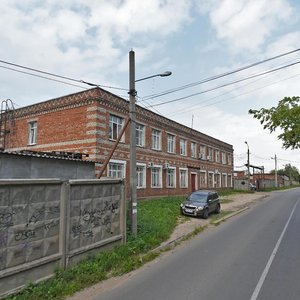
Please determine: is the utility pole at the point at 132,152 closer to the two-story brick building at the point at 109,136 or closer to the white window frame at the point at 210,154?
the two-story brick building at the point at 109,136

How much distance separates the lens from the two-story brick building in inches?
862

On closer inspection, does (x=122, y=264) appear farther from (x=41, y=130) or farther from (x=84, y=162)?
(x=41, y=130)

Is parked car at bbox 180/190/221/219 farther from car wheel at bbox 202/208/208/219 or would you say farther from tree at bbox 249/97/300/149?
tree at bbox 249/97/300/149

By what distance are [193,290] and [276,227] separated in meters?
9.59

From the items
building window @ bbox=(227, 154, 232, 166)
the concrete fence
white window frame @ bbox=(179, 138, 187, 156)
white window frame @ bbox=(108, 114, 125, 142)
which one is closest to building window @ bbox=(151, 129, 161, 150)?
white window frame @ bbox=(179, 138, 187, 156)

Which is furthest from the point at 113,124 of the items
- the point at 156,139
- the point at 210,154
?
the point at 210,154

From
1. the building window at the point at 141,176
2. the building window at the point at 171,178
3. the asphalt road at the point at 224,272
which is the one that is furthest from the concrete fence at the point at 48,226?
the building window at the point at 171,178

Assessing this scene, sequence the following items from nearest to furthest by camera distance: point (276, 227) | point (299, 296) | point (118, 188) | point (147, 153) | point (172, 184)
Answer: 1. point (299, 296)
2. point (118, 188)
3. point (276, 227)
4. point (147, 153)
5. point (172, 184)

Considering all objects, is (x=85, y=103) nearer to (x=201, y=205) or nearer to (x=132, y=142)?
(x=201, y=205)

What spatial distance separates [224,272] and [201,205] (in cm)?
1154

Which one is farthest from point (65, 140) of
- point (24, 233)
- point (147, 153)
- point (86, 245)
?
point (24, 233)

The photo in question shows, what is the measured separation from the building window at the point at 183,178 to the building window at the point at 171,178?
5.09 feet

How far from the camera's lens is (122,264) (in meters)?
8.44

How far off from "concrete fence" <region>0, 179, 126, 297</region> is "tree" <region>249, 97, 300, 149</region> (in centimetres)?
892
